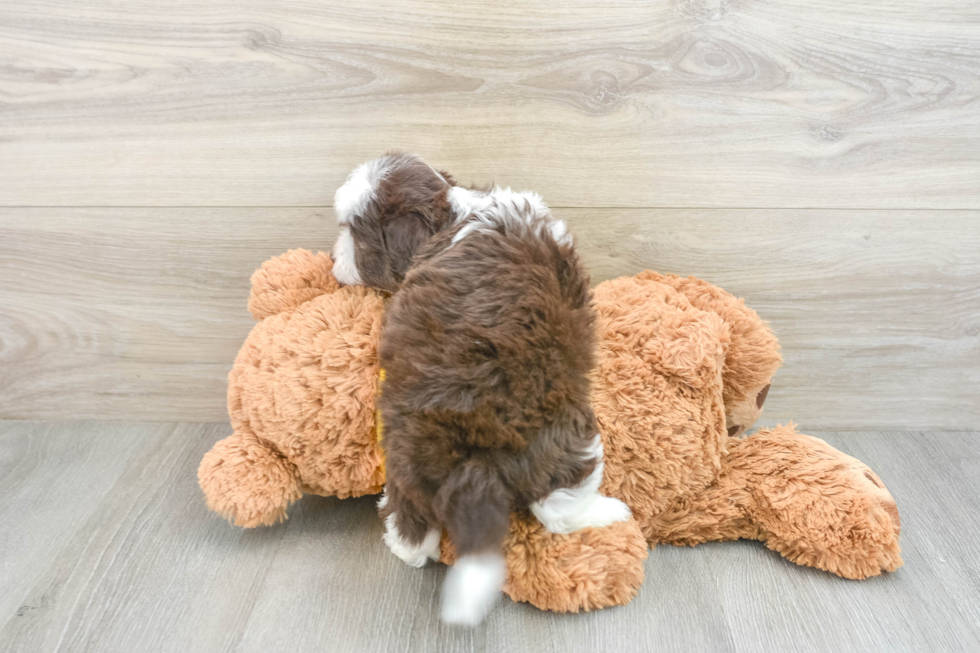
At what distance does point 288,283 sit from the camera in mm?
737

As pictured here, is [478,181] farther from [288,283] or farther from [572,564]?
[572,564]

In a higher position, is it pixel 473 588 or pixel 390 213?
pixel 390 213

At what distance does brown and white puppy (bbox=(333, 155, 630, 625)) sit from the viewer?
20.9 inches

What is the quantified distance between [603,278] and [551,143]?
0.62 feet

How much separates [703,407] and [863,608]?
26cm

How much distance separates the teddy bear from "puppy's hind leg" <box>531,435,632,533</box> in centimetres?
1

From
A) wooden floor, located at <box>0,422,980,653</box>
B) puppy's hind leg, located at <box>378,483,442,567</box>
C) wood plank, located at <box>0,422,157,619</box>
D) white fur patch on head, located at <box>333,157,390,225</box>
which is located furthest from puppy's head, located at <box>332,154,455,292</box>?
wood plank, located at <box>0,422,157,619</box>

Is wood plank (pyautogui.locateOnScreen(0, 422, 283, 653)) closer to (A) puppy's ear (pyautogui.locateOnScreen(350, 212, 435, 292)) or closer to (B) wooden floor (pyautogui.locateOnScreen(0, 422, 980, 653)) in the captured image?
(B) wooden floor (pyautogui.locateOnScreen(0, 422, 980, 653))

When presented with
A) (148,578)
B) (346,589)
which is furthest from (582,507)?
(148,578)

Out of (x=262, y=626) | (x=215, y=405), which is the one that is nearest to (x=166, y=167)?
(x=215, y=405)

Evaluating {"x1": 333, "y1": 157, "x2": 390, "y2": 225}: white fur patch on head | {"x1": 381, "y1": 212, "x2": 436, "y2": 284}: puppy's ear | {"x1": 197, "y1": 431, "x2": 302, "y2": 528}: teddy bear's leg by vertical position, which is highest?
{"x1": 333, "y1": 157, "x2": 390, "y2": 225}: white fur patch on head

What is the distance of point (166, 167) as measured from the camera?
83 centimetres

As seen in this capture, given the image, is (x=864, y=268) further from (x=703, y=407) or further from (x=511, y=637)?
(x=511, y=637)

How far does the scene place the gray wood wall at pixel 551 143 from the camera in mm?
767
